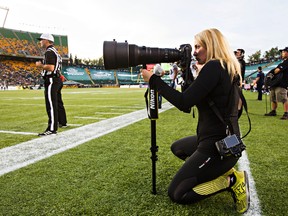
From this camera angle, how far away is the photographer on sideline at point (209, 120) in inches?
75.5

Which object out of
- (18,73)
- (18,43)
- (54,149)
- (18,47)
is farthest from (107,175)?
(18,43)

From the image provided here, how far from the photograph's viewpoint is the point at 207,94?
6.28 feet

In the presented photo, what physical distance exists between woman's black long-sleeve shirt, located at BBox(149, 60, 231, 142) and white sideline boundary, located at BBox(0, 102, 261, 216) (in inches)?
27.5

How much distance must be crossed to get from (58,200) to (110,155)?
133 centimetres

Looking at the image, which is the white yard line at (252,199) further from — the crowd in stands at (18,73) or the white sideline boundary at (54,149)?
the crowd in stands at (18,73)

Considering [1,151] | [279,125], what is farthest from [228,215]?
[279,125]

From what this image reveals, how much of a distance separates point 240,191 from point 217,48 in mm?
1164

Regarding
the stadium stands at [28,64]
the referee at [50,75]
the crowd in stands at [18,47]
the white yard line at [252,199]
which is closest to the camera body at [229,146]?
the white yard line at [252,199]

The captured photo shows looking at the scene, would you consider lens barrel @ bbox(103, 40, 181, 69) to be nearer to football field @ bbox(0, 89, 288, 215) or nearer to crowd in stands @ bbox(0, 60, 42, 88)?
football field @ bbox(0, 89, 288, 215)

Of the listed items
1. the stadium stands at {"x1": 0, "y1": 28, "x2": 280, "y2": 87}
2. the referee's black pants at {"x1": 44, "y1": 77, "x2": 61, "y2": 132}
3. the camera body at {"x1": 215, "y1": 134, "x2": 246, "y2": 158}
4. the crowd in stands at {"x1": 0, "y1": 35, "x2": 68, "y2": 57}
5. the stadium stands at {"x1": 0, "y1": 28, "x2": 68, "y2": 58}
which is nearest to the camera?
the camera body at {"x1": 215, "y1": 134, "x2": 246, "y2": 158}

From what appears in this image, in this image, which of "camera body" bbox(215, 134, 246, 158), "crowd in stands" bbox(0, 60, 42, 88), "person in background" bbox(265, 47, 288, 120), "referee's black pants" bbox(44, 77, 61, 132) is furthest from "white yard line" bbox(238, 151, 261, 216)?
"crowd in stands" bbox(0, 60, 42, 88)

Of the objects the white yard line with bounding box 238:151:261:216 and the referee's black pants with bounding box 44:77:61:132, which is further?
the referee's black pants with bounding box 44:77:61:132

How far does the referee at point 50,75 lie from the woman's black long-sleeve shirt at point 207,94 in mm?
3377

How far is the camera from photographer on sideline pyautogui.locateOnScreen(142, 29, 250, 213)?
1.92 m
